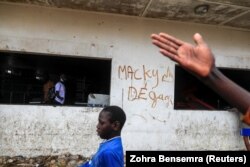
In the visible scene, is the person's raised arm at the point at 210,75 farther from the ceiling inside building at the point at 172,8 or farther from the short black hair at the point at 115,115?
the ceiling inside building at the point at 172,8

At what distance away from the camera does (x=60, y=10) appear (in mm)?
5648

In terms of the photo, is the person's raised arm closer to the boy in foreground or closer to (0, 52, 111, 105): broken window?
the boy in foreground

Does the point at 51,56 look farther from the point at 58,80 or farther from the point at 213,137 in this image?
the point at 213,137

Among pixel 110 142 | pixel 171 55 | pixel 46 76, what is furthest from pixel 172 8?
pixel 171 55

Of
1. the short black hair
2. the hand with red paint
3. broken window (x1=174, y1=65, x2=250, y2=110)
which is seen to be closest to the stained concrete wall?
broken window (x1=174, y1=65, x2=250, y2=110)

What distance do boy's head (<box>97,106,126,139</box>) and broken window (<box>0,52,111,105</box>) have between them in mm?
3498

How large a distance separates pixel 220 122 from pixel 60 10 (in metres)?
4.14

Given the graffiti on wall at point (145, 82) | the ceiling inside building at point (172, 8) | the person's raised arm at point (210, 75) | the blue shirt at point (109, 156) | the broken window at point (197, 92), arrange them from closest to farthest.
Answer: the person's raised arm at point (210, 75)
the blue shirt at point (109, 156)
the ceiling inside building at point (172, 8)
the graffiti on wall at point (145, 82)
the broken window at point (197, 92)

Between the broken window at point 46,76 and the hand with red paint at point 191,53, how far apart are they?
446 cm

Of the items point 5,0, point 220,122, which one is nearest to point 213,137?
point 220,122

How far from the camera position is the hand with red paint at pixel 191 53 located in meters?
1.32

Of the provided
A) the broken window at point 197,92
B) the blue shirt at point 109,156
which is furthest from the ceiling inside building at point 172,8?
the blue shirt at point 109,156

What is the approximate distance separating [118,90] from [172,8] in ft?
6.31

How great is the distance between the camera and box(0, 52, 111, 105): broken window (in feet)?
18.4
